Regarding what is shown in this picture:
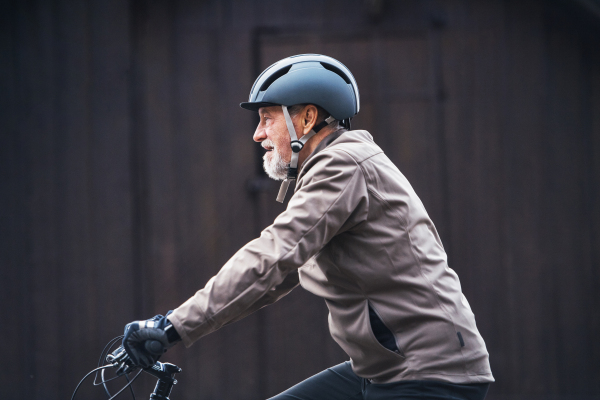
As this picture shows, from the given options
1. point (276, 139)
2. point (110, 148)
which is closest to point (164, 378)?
point (276, 139)

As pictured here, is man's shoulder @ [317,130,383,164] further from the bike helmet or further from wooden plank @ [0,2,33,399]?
wooden plank @ [0,2,33,399]

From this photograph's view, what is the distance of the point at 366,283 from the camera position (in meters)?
1.94

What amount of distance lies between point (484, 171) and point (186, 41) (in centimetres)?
307

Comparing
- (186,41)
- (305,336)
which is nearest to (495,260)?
(305,336)

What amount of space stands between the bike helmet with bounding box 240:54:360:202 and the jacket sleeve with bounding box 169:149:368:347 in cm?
46

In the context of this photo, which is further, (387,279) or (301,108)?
(301,108)

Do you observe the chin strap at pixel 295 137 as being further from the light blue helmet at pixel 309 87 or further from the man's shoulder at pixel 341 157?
the man's shoulder at pixel 341 157

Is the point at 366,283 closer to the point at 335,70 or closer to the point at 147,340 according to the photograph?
the point at 147,340

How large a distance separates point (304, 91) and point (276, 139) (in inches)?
8.8

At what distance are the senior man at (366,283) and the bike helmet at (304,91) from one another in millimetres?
218

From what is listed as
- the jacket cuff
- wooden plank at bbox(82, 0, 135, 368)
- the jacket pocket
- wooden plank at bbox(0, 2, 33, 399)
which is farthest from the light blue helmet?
wooden plank at bbox(0, 2, 33, 399)

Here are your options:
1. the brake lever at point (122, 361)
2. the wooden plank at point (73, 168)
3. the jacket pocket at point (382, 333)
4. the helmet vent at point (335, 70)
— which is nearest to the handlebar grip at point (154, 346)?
the brake lever at point (122, 361)

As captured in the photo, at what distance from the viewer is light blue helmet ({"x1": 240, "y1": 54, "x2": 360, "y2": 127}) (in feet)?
7.63

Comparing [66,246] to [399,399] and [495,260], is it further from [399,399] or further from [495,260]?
[399,399]
